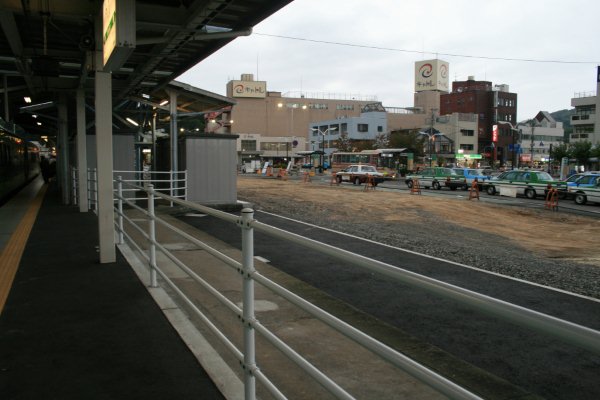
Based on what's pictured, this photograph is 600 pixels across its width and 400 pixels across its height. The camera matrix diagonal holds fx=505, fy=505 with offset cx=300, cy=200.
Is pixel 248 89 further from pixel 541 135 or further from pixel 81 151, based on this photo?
pixel 81 151

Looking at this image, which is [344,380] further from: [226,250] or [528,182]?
[528,182]

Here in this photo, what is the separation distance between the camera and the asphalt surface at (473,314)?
176 inches

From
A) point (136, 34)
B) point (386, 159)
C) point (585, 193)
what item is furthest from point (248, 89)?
point (136, 34)

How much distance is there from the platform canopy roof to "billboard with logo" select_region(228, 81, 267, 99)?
4581 inches

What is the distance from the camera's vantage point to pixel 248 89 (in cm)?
12700

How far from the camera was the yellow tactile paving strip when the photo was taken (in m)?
6.25

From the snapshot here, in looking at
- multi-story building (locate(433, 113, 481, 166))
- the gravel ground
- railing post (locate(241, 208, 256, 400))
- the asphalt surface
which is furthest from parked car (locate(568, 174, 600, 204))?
multi-story building (locate(433, 113, 481, 166))

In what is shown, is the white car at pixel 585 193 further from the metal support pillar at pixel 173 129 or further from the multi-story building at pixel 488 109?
the multi-story building at pixel 488 109

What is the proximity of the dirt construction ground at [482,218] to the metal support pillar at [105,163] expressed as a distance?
949 cm

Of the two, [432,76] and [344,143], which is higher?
[432,76]

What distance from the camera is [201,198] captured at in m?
17.4

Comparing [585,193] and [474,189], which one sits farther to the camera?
[474,189]

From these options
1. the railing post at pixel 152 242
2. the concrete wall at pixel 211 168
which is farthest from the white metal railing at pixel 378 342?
the concrete wall at pixel 211 168

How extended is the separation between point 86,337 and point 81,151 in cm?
1119
